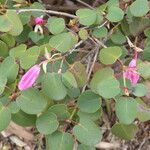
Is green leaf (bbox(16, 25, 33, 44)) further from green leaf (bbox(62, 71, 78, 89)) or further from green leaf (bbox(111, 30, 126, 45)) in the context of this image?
green leaf (bbox(62, 71, 78, 89))

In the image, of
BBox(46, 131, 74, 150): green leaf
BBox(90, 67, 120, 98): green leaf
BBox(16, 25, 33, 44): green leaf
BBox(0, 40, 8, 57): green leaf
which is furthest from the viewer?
BBox(16, 25, 33, 44): green leaf

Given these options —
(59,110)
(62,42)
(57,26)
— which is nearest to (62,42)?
(62,42)

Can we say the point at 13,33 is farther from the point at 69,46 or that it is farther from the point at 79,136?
the point at 79,136

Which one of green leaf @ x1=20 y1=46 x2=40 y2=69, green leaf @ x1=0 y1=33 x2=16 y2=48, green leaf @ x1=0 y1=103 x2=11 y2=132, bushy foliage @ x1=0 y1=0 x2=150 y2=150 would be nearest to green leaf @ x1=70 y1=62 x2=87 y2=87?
bushy foliage @ x1=0 y1=0 x2=150 y2=150

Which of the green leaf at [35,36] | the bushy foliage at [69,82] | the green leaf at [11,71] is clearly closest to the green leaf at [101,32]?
the bushy foliage at [69,82]

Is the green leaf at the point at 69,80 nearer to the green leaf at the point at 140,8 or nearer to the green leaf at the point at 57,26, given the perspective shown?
the green leaf at the point at 57,26

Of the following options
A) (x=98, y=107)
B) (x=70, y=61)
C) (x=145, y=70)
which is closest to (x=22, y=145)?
(x=70, y=61)

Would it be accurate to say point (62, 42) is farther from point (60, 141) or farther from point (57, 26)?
point (60, 141)
